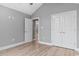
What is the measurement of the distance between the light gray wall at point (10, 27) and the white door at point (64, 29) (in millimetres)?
1374

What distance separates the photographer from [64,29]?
2.69 meters

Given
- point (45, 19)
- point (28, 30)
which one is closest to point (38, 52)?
point (28, 30)

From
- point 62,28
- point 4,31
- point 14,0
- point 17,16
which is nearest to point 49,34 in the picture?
point 62,28

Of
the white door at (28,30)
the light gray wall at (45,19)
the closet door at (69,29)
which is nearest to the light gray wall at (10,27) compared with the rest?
the white door at (28,30)

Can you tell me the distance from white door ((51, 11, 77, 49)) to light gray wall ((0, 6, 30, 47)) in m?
1.37

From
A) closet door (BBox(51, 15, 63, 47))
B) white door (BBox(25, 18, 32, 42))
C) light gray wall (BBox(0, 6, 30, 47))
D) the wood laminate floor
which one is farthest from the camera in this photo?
white door (BBox(25, 18, 32, 42))

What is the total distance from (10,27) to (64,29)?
205 cm

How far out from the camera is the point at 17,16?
2.73 metres

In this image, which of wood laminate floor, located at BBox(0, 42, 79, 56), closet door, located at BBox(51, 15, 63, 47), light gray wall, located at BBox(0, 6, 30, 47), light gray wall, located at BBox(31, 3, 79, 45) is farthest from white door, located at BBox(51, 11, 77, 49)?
light gray wall, located at BBox(0, 6, 30, 47)

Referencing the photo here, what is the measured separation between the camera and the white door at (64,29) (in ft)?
7.98

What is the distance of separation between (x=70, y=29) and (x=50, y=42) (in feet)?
3.55

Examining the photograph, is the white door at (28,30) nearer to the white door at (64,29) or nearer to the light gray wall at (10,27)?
the light gray wall at (10,27)

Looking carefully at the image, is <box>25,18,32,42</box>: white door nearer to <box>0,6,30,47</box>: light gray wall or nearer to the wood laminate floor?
<box>0,6,30,47</box>: light gray wall

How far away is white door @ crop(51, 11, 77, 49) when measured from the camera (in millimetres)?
2432
